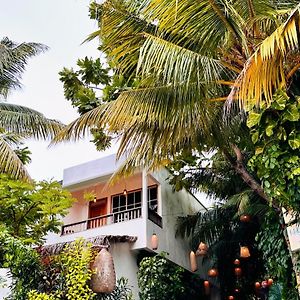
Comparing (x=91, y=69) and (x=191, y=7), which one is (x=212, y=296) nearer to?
(x=91, y=69)

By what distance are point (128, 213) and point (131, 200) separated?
1774 millimetres

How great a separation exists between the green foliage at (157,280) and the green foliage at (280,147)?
668cm

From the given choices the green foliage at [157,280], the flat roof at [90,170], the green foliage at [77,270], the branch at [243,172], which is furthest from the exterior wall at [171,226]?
the green foliage at [77,270]

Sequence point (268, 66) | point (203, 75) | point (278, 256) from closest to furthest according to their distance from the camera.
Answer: point (268, 66), point (203, 75), point (278, 256)

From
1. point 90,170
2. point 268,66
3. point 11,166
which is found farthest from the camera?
point 90,170

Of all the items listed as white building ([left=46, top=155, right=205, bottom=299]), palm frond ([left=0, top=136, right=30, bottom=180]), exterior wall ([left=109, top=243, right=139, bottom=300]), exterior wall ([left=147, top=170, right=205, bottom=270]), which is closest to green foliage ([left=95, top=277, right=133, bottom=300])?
white building ([left=46, top=155, right=205, bottom=299])

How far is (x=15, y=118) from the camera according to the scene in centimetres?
1091

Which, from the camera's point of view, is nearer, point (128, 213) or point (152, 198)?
point (128, 213)

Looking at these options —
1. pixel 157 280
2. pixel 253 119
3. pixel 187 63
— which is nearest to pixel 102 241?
pixel 157 280

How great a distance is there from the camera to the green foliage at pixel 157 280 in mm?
11117

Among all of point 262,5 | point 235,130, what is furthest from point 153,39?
point 235,130

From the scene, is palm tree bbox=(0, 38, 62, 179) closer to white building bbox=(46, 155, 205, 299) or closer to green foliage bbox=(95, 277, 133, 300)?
white building bbox=(46, 155, 205, 299)

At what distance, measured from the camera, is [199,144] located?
24.7 ft

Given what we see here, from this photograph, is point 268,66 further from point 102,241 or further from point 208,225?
point 208,225
